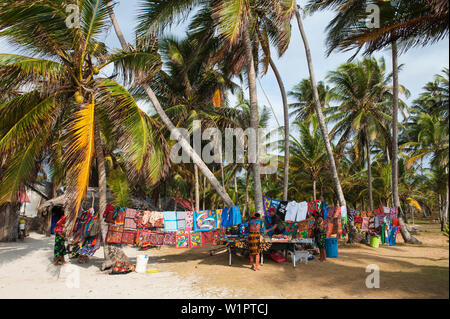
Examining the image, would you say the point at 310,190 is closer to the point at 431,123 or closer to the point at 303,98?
the point at 303,98

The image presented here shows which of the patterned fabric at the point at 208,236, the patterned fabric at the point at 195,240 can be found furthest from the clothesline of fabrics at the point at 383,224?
the patterned fabric at the point at 195,240

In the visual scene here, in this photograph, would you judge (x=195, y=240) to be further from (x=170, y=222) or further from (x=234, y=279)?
(x=234, y=279)

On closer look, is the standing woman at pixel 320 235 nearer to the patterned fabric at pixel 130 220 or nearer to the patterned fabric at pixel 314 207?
the patterned fabric at pixel 314 207

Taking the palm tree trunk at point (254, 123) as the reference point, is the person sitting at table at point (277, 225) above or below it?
below

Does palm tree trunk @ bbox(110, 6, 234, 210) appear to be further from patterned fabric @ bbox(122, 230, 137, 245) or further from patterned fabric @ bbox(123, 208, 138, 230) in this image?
patterned fabric @ bbox(122, 230, 137, 245)

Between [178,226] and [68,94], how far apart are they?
490 cm

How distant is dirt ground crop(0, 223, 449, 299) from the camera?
5684 mm

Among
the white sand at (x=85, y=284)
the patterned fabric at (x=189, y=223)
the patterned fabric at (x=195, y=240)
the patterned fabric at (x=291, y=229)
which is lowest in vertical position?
the white sand at (x=85, y=284)

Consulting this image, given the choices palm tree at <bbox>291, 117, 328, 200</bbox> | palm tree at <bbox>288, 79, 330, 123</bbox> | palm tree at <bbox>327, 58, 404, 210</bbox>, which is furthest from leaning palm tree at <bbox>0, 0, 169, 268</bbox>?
palm tree at <bbox>288, 79, 330, 123</bbox>

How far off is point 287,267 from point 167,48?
11915mm

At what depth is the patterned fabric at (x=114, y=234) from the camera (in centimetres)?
883

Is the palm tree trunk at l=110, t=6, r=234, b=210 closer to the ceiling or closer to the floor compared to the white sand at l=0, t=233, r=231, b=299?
closer to the ceiling

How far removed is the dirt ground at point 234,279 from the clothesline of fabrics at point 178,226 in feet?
2.37

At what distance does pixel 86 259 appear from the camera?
31.0 ft
